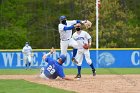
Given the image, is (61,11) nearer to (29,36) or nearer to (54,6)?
(54,6)

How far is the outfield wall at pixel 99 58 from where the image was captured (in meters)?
29.6

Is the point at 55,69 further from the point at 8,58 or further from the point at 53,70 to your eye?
the point at 8,58

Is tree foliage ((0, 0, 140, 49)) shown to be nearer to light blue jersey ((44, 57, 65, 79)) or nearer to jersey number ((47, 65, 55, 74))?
light blue jersey ((44, 57, 65, 79))

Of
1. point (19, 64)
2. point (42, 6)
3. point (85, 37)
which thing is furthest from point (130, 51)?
point (42, 6)

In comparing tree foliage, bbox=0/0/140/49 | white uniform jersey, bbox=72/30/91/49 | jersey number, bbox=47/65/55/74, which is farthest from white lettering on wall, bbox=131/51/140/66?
tree foliage, bbox=0/0/140/49

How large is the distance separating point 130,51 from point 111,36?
20.2m

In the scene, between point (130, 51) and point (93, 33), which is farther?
point (93, 33)

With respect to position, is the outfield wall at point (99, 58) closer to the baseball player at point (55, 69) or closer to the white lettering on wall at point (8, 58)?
the white lettering on wall at point (8, 58)

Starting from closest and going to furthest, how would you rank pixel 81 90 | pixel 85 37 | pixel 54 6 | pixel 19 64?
pixel 81 90
pixel 85 37
pixel 19 64
pixel 54 6

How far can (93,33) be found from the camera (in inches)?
1866

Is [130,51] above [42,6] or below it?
below

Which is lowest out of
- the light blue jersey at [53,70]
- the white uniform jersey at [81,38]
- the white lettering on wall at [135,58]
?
the white lettering on wall at [135,58]

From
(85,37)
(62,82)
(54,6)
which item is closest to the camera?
(62,82)

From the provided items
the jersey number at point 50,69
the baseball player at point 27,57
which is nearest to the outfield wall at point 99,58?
the baseball player at point 27,57
